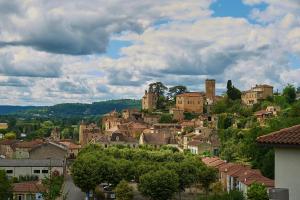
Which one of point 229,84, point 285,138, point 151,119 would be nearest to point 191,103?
point 151,119

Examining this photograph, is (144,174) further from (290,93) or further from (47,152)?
(290,93)

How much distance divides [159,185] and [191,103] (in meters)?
107

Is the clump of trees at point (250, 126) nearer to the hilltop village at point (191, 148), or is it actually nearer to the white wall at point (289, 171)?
the hilltop village at point (191, 148)

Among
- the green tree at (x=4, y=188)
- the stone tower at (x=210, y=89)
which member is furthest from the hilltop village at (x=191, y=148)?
the green tree at (x=4, y=188)

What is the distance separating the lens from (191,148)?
106 m

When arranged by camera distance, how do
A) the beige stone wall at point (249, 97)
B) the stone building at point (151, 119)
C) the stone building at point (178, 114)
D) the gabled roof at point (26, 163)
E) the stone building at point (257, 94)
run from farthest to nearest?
the stone building at point (151, 119) → the stone building at point (178, 114) → the stone building at point (257, 94) → the beige stone wall at point (249, 97) → the gabled roof at point (26, 163)

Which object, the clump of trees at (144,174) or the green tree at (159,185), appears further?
the clump of trees at (144,174)

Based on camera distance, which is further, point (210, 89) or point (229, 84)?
point (210, 89)

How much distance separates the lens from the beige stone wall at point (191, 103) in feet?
533

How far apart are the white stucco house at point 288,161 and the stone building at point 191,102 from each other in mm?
151541

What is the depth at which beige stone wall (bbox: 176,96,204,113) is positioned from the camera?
533ft

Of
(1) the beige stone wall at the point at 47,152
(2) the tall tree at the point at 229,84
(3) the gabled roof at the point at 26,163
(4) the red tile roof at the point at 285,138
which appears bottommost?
(3) the gabled roof at the point at 26,163

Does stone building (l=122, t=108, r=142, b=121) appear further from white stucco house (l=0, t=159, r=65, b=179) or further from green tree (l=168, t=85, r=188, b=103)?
white stucco house (l=0, t=159, r=65, b=179)

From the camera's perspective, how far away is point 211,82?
17738 centimetres
